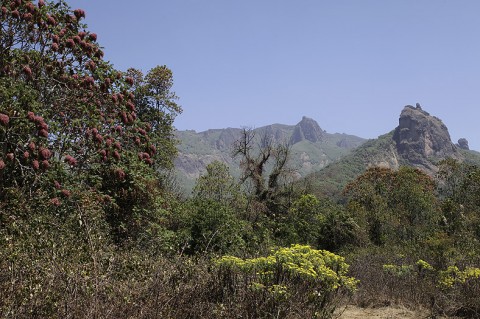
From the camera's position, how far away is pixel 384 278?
11.1 meters

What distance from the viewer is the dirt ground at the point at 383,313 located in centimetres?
841

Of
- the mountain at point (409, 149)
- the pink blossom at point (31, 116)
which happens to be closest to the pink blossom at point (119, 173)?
the pink blossom at point (31, 116)

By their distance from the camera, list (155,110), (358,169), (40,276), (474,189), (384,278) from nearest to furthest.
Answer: (40,276), (384,278), (155,110), (474,189), (358,169)

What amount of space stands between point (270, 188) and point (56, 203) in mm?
22679

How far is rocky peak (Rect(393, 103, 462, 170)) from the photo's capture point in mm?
156000

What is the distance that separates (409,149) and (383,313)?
16215 centimetres

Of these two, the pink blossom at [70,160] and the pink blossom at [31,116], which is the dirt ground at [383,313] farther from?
the pink blossom at [31,116]

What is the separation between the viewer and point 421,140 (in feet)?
530

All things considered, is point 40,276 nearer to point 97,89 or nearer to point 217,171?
point 97,89

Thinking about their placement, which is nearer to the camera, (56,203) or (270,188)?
(56,203)

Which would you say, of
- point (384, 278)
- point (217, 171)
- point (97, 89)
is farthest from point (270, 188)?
point (97, 89)

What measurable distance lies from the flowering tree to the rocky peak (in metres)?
157

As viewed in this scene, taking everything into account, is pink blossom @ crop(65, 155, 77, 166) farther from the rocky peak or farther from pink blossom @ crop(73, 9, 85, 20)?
the rocky peak

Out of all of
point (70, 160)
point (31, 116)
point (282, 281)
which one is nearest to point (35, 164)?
point (31, 116)
